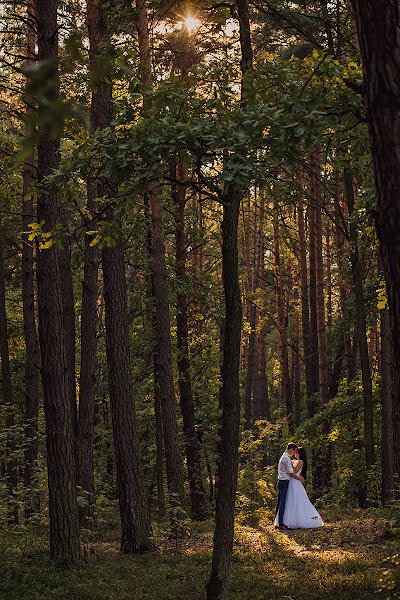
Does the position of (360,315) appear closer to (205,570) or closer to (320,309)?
(205,570)

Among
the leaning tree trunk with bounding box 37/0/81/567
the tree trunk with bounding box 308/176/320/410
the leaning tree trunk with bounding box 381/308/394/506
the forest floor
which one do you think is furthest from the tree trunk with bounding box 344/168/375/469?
A: the tree trunk with bounding box 308/176/320/410

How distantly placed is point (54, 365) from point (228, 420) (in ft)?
8.84

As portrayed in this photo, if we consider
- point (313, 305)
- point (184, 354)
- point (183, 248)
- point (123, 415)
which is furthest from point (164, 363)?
point (313, 305)

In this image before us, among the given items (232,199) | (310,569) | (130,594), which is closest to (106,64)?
(232,199)

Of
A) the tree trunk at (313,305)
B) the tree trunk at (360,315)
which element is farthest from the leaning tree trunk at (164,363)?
the tree trunk at (313,305)

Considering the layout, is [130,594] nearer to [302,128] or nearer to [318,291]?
[302,128]

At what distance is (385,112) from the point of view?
12.4 ft

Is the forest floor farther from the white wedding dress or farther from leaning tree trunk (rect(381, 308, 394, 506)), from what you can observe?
leaning tree trunk (rect(381, 308, 394, 506))

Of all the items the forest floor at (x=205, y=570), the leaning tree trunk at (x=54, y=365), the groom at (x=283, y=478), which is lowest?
the forest floor at (x=205, y=570)

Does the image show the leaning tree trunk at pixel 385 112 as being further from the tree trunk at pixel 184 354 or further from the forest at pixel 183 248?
the tree trunk at pixel 184 354

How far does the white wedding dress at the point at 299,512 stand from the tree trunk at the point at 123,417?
4793 mm

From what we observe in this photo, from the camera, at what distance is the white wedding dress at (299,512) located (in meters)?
15.5

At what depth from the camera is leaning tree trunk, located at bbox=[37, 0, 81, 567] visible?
31.6 ft

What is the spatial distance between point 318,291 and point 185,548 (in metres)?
13.0
